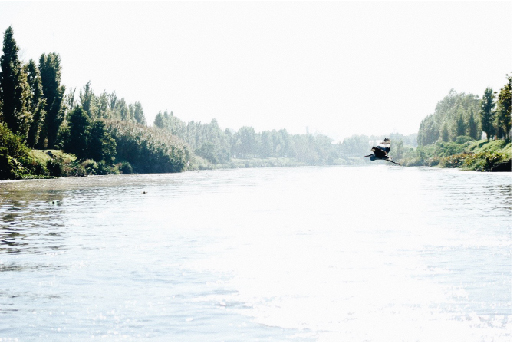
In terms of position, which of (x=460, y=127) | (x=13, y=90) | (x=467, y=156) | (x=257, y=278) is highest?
(x=13, y=90)

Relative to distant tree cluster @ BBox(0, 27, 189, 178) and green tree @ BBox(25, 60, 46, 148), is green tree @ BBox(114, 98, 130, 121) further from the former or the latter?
green tree @ BBox(25, 60, 46, 148)

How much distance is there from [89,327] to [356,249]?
40.7 feet

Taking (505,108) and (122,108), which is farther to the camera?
(122,108)

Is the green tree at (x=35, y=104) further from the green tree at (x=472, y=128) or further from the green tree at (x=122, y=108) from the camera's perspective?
the green tree at (x=472, y=128)

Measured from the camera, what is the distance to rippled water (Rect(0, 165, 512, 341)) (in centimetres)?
1295

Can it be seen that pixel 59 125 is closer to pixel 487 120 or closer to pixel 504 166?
pixel 504 166

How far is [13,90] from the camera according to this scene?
95938 millimetres

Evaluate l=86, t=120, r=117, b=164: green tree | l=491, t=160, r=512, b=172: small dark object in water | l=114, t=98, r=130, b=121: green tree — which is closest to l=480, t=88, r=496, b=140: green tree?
l=491, t=160, r=512, b=172: small dark object in water

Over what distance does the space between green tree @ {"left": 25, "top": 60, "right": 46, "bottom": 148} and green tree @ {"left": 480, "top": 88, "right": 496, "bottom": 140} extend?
99110 millimetres

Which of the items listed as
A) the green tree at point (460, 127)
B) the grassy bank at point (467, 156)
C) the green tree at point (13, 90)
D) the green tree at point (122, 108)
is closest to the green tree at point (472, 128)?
the green tree at point (460, 127)

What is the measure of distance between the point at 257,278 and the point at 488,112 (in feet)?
464

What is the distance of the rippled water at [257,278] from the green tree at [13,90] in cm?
6513

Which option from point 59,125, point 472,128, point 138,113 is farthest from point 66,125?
point 472,128

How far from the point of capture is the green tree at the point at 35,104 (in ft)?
344
